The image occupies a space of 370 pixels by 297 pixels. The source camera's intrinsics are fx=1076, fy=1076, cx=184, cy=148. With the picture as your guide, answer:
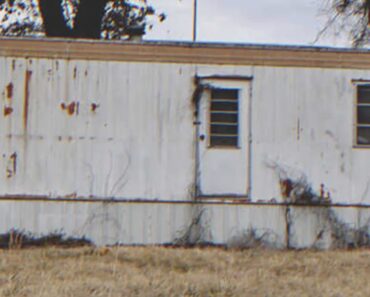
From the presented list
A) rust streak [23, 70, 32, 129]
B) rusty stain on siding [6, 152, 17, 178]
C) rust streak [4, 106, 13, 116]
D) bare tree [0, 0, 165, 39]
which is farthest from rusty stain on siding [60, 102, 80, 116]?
bare tree [0, 0, 165, 39]

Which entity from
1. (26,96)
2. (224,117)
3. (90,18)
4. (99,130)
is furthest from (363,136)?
(90,18)

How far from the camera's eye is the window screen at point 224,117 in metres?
14.1

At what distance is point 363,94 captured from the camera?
14.3 meters

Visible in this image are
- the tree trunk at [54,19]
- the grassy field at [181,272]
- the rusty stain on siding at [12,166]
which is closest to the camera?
the grassy field at [181,272]

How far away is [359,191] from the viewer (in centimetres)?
1416

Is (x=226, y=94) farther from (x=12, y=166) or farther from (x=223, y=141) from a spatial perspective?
(x=12, y=166)

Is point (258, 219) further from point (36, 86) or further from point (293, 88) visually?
point (36, 86)

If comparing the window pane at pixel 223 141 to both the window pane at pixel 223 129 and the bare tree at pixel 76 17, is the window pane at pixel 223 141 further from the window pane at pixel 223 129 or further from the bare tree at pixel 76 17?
the bare tree at pixel 76 17

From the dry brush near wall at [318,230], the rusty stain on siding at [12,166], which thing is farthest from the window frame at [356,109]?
the rusty stain on siding at [12,166]

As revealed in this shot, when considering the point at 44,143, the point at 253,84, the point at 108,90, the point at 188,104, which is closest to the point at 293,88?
the point at 253,84

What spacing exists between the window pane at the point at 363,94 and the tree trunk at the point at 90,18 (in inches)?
568

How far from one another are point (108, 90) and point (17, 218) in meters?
2.02

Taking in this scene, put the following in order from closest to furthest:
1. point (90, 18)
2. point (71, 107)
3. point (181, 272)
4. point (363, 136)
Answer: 1. point (181, 272)
2. point (71, 107)
3. point (363, 136)
4. point (90, 18)

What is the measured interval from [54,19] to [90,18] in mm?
941
